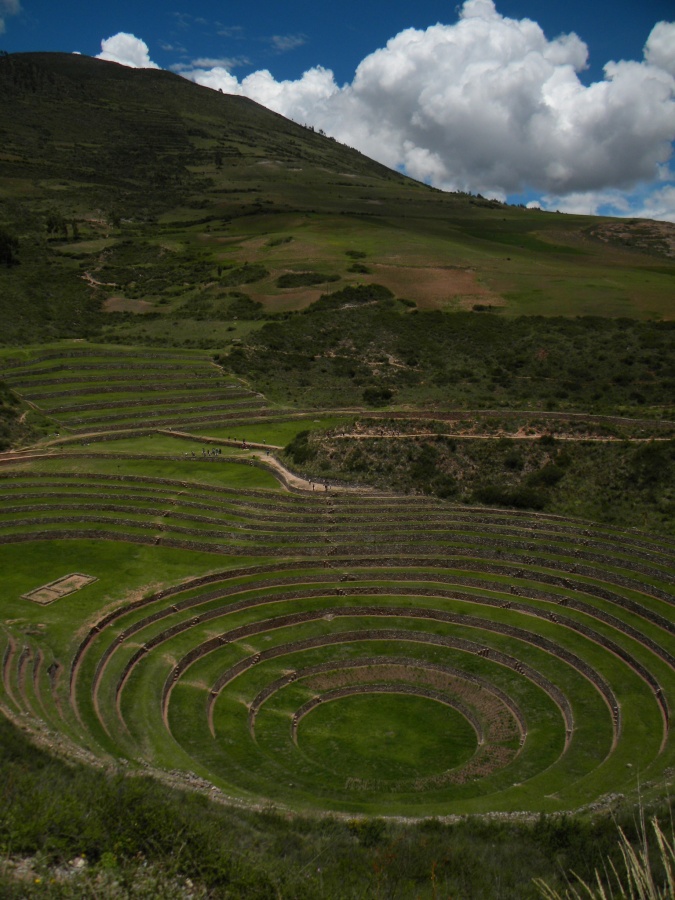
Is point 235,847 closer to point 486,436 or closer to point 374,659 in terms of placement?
point 374,659

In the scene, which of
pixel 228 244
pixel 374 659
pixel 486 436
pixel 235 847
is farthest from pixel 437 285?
pixel 235 847

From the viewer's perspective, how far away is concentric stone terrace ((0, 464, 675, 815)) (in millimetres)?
22750

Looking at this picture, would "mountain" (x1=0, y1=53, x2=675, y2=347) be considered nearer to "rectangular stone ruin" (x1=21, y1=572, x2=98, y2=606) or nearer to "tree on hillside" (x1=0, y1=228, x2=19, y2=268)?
"tree on hillside" (x1=0, y1=228, x2=19, y2=268)

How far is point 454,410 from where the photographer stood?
5231cm

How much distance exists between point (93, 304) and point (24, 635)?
72333 millimetres

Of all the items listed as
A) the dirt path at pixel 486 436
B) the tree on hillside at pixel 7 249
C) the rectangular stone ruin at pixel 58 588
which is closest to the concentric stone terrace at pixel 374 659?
the rectangular stone ruin at pixel 58 588

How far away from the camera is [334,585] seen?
34719mm

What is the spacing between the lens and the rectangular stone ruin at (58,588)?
32.1 m

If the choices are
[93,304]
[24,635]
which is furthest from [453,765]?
[93,304]

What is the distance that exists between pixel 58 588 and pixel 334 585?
46.8 ft

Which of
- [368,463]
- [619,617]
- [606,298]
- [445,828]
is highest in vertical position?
[606,298]

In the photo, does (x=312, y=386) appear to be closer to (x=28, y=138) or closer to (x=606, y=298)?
(x=606, y=298)

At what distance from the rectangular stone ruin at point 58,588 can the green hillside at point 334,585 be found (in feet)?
0.48

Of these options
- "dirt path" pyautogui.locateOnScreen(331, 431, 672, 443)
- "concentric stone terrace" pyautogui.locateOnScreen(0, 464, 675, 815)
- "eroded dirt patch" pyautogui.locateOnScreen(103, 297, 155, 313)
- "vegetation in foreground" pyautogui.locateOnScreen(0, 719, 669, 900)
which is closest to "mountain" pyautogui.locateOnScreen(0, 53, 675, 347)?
"eroded dirt patch" pyautogui.locateOnScreen(103, 297, 155, 313)
